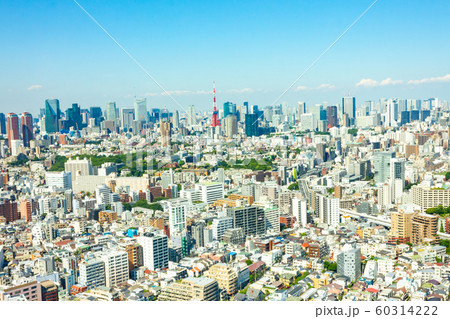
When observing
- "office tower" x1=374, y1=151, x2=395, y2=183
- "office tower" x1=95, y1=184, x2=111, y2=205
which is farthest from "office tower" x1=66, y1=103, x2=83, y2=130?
"office tower" x1=374, y1=151, x2=395, y2=183

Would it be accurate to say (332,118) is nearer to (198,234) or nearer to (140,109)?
(140,109)

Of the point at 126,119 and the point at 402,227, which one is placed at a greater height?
the point at 126,119

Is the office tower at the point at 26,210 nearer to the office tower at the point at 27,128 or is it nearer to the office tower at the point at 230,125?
the office tower at the point at 27,128

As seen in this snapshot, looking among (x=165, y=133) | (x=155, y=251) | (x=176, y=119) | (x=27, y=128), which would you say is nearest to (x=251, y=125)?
(x=165, y=133)

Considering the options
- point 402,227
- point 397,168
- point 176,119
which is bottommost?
point 402,227

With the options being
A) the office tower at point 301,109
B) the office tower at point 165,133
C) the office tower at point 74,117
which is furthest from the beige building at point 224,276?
the office tower at point 301,109

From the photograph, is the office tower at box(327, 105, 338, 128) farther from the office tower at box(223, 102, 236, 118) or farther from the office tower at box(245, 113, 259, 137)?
the office tower at box(223, 102, 236, 118)
